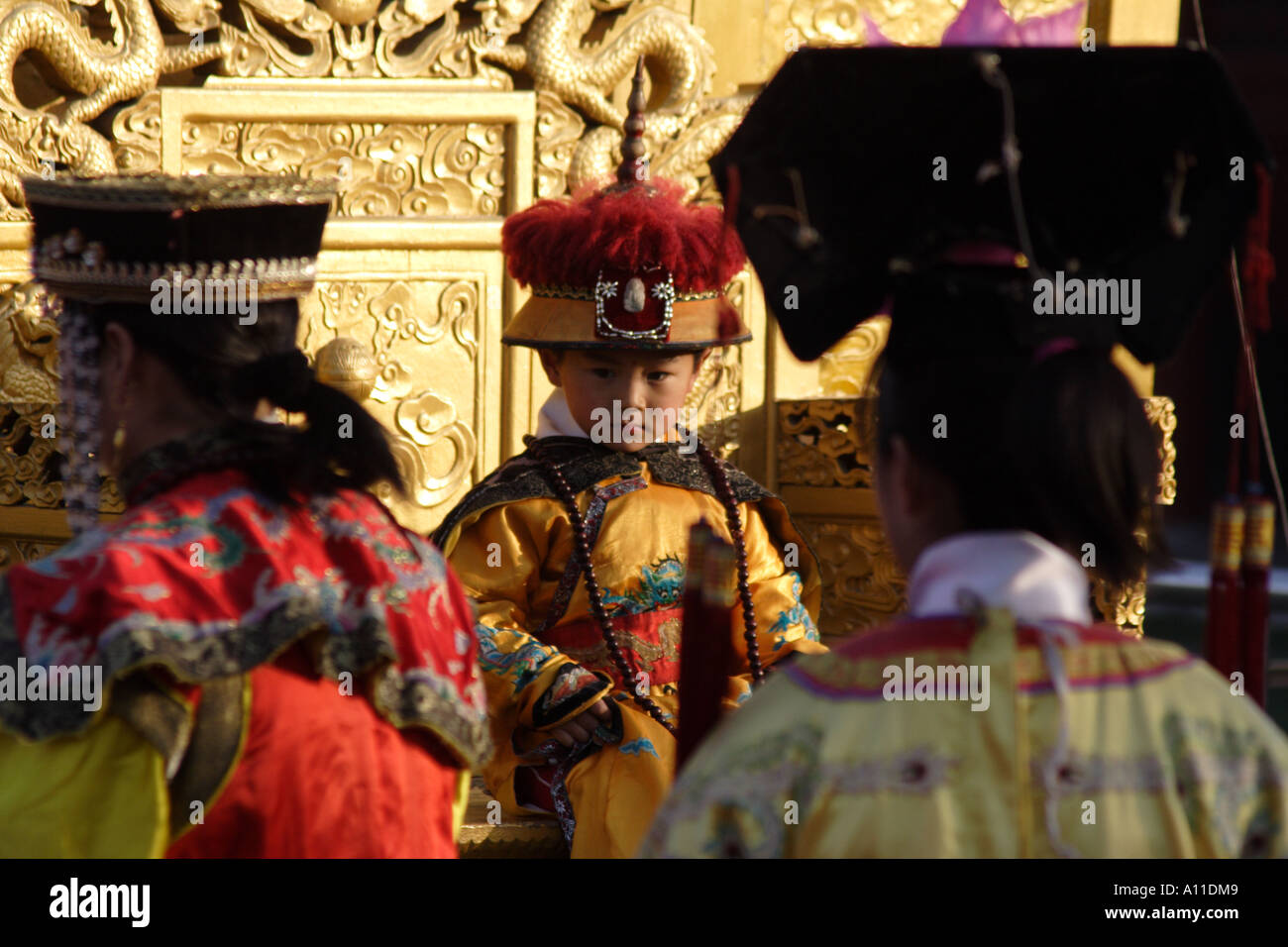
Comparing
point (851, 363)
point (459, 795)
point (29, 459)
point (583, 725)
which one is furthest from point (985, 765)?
point (851, 363)

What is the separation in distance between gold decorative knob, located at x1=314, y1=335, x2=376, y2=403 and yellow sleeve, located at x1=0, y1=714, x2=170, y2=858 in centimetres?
247

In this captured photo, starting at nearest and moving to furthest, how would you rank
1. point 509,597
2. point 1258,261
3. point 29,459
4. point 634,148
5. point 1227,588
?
point 1258,261 → point 1227,588 → point 509,597 → point 634,148 → point 29,459

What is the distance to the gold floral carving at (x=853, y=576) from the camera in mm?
4383

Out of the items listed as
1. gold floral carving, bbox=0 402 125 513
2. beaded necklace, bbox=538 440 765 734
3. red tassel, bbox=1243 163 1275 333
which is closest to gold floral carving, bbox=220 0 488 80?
gold floral carving, bbox=0 402 125 513

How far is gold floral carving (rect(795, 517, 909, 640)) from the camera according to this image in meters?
4.38

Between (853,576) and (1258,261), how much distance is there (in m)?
2.70

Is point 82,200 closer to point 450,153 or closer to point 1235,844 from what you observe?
point 1235,844

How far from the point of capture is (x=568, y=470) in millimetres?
3320

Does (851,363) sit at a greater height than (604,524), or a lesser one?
greater

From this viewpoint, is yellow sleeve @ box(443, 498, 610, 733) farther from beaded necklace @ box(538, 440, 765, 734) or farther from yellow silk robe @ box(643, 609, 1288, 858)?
yellow silk robe @ box(643, 609, 1288, 858)

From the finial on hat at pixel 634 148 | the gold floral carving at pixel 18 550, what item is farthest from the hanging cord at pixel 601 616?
the gold floral carving at pixel 18 550

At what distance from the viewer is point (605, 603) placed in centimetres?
325

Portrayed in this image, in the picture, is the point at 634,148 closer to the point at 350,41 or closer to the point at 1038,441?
the point at 350,41

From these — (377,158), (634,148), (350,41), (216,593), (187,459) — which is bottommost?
(216,593)
